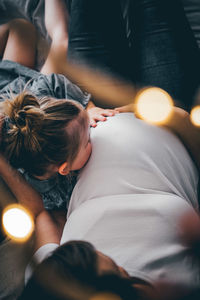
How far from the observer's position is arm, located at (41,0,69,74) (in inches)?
41.1

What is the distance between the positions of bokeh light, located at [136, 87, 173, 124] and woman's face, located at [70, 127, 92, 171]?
0.67ft

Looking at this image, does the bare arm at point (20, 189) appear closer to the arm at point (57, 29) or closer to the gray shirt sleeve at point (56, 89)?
the gray shirt sleeve at point (56, 89)

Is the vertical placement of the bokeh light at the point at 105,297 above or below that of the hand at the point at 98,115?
below

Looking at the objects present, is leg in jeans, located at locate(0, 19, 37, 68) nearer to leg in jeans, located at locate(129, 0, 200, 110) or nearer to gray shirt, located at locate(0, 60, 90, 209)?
gray shirt, located at locate(0, 60, 90, 209)

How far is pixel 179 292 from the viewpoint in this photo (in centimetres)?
45

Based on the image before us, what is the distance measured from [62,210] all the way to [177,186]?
0.41m

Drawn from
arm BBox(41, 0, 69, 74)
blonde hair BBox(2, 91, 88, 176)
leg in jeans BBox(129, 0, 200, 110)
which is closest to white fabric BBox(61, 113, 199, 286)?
blonde hair BBox(2, 91, 88, 176)

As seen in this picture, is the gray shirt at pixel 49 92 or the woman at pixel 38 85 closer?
the woman at pixel 38 85

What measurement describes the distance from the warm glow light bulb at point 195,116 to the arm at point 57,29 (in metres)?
0.59

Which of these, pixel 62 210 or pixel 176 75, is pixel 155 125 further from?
pixel 62 210

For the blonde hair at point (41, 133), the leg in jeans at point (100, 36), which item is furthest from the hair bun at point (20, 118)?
the leg in jeans at point (100, 36)

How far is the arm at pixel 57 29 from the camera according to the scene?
1044 mm

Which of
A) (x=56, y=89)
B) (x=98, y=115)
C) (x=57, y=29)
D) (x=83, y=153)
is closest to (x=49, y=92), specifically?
(x=56, y=89)

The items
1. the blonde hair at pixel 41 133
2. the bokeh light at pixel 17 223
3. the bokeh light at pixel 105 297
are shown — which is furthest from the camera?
the bokeh light at pixel 17 223
